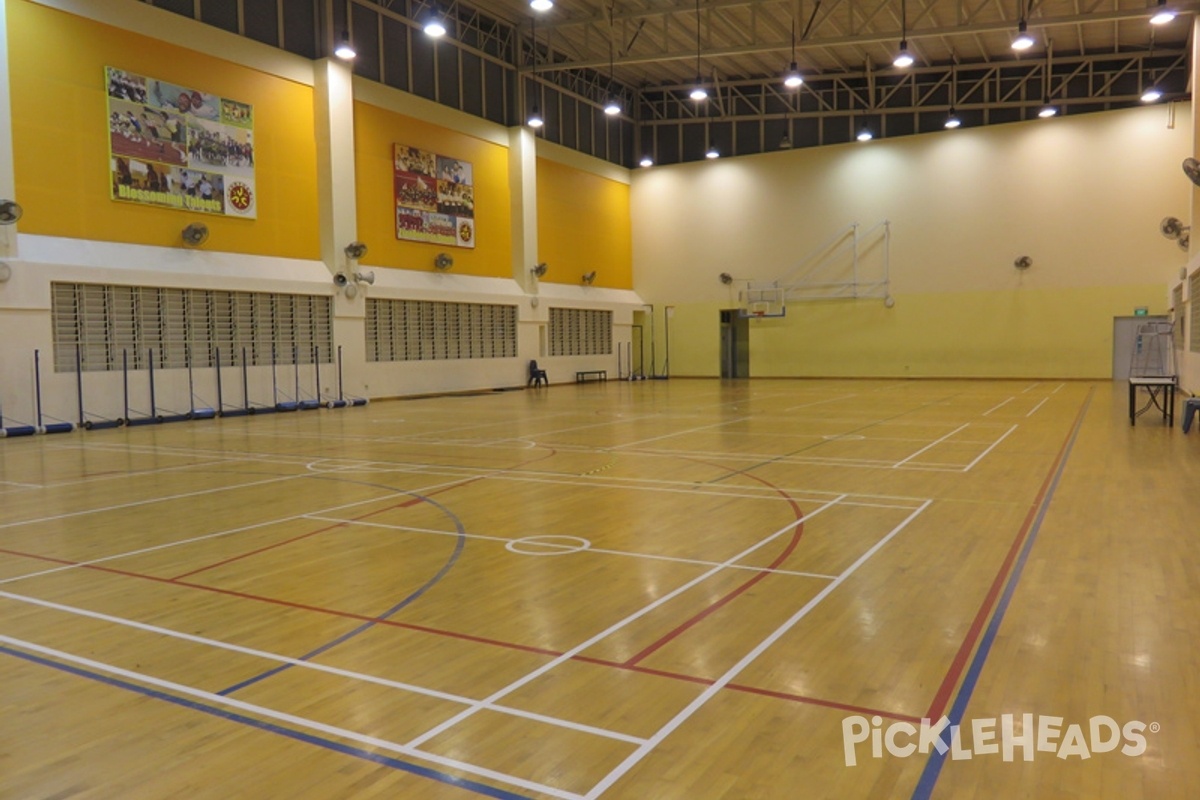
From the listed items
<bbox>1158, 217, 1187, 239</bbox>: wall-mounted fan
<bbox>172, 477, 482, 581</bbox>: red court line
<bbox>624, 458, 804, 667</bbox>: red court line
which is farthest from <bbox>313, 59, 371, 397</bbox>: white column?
<bbox>1158, 217, 1187, 239</bbox>: wall-mounted fan

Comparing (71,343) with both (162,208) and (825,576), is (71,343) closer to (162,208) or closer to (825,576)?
(162,208)

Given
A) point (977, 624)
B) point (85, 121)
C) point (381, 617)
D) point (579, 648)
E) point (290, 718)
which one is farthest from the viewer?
point (85, 121)

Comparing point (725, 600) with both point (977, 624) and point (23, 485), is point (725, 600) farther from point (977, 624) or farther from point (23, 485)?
point (23, 485)

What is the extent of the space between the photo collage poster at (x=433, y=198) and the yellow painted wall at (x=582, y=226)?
12.5 ft

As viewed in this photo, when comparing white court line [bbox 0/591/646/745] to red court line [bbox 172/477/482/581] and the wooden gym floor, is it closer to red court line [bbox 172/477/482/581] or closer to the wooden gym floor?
the wooden gym floor

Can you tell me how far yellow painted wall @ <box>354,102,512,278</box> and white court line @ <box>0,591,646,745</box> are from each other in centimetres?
1881

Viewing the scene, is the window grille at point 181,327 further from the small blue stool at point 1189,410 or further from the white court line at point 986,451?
the small blue stool at point 1189,410

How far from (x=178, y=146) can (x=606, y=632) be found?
17755mm

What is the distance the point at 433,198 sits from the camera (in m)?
25.0

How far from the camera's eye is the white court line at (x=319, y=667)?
10.9 ft

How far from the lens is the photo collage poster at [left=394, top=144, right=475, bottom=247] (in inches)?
942

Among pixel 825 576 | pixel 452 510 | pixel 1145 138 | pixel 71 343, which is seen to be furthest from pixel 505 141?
pixel 825 576

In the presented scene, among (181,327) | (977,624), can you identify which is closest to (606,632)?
(977,624)

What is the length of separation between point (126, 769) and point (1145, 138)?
30.9m
